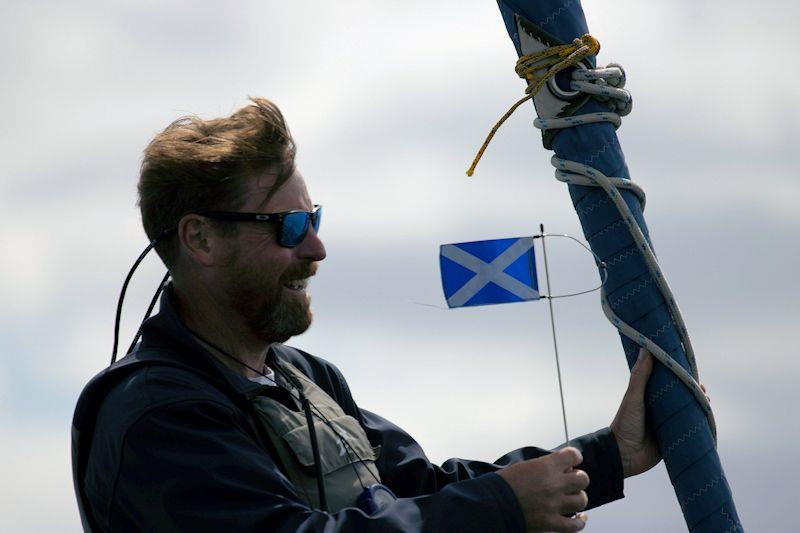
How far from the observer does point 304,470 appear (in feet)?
14.7

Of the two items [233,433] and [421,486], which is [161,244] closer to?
[233,433]

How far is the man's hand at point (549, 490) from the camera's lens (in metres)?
Answer: 4.05

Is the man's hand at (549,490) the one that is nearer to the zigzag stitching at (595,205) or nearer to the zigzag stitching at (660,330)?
the zigzag stitching at (660,330)

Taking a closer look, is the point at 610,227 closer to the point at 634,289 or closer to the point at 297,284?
the point at 634,289

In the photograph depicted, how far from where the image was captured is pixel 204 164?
15.7 ft

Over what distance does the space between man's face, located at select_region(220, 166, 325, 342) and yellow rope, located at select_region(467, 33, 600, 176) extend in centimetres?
107

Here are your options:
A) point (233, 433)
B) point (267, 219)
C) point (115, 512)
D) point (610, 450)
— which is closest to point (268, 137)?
point (267, 219)

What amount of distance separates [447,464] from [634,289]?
1272 mm

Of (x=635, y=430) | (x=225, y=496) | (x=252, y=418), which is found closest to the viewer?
(x=225, y=496)

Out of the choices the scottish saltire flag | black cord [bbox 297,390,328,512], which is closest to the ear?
black cord [bbox 297,390,328,512]

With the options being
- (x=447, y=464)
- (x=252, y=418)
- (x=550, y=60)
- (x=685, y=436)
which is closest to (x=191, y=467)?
(x=252, y=418)

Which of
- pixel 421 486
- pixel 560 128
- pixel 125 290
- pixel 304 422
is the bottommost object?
pixel 421 486

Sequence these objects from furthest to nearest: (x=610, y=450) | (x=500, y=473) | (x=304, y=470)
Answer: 1. (x=610, y=450)
2. (x=304, y=470)
3. (x=500, y=473)

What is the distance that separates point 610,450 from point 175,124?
89.8 inches
